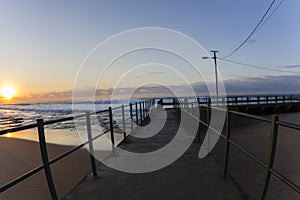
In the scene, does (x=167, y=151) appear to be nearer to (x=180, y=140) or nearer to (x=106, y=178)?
(x=180, y=140)

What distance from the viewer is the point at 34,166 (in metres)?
6.99

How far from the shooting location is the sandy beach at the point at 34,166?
464 centimetres

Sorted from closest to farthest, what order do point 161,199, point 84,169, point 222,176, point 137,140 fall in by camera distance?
point 161,199, point 222,176, point 84,169, point 137,140

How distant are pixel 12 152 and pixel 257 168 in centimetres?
894

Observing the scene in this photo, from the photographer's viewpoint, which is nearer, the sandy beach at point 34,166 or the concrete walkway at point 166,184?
the concrete walkway at point 166,184

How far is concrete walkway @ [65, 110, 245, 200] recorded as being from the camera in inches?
117

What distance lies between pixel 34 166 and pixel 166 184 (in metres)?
5.37

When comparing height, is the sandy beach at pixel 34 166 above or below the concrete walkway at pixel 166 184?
below

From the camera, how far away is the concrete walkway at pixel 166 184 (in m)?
2.96

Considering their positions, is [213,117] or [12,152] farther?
[12,152]

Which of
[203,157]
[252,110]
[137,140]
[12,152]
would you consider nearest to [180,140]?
[137,140]

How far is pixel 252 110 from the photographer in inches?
806

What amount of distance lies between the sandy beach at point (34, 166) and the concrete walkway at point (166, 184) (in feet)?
4.99

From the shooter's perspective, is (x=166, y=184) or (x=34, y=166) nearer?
(x=166, y=184)
